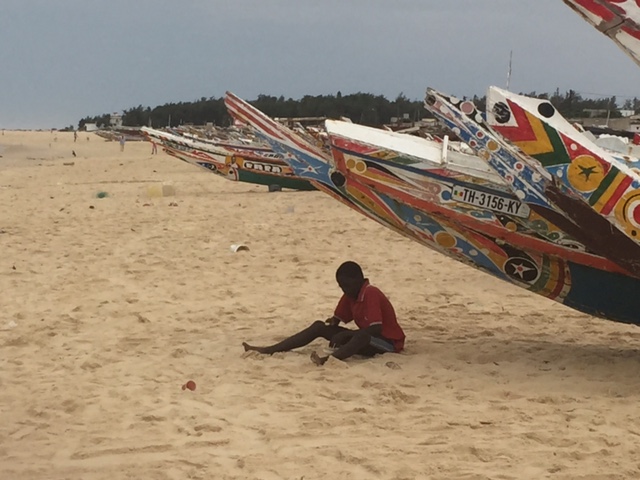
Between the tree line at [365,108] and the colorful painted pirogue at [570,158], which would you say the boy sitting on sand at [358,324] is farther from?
the tree line at [365,108]

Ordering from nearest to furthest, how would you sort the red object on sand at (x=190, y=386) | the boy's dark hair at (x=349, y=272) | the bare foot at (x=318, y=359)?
1. the red object on sand at (x=190, y=386)
2. the bare foot at (x=318, y=359)
3. the boy's dark hair at (x=349, y=272)

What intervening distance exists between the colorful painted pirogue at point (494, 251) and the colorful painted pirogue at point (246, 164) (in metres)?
12.8

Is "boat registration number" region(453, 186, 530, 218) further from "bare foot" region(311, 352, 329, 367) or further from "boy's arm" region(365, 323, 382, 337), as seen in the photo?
"bare foot" region(311, 352, 329, 367)

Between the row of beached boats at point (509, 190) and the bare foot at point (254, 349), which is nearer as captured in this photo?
the row of beached boats at point (509, 190)

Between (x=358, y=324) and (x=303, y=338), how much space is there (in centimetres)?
39

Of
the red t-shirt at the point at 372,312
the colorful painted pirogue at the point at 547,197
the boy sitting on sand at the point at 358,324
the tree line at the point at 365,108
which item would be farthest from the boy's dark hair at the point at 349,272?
the tree line at the point at 365,108

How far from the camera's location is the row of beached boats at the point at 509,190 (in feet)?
15.0

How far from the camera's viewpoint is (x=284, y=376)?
5266 millimetres

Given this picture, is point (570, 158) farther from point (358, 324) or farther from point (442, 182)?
point (358, 324)

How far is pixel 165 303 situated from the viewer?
7.68 meters

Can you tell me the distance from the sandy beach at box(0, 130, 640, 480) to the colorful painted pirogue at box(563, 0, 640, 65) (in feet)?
6.41

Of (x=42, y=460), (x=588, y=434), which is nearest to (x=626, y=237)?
(x=588, y=434)

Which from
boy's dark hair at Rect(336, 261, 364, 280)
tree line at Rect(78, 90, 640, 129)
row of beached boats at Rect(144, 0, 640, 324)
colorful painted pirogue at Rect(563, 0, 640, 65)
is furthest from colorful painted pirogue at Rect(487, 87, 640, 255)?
tree line at Rect(78, 90, 640, 129)

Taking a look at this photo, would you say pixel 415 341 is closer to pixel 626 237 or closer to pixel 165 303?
pixel 626 237
